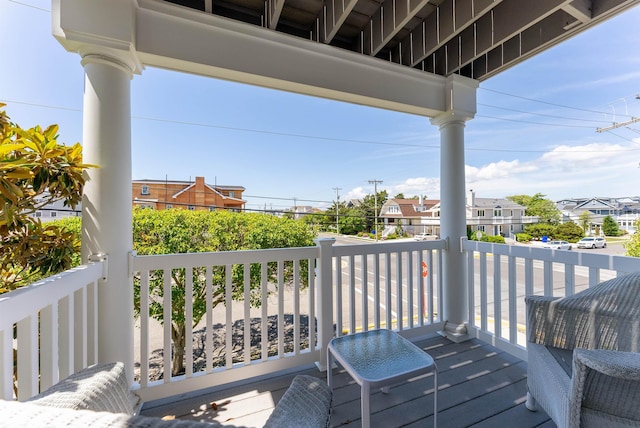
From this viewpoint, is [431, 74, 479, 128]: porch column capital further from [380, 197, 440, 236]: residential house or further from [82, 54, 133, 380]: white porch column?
[82, 54, 133, 380]: white porch column

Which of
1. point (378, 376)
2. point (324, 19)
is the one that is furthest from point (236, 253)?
point (324, 19)

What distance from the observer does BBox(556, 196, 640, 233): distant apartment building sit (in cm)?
240

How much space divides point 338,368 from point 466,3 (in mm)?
2871

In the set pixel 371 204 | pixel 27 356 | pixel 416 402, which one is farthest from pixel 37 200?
pixel 371 204

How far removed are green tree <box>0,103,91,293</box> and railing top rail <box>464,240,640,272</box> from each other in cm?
291

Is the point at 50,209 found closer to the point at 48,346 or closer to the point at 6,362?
the point at 48,346

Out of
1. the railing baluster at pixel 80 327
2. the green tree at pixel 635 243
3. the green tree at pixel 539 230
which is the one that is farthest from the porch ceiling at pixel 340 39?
the green tree at pixel 635 243

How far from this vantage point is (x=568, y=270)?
1886 millimetres

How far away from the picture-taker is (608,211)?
249 centimetres

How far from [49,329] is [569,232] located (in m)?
3.52

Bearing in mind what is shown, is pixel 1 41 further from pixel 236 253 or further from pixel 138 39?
pixel 236 253

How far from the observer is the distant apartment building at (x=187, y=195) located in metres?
3.57

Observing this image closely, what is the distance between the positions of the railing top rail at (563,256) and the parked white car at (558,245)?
11cm

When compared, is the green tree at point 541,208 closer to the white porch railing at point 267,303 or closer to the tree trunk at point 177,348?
the white porch railing at point 267,303
